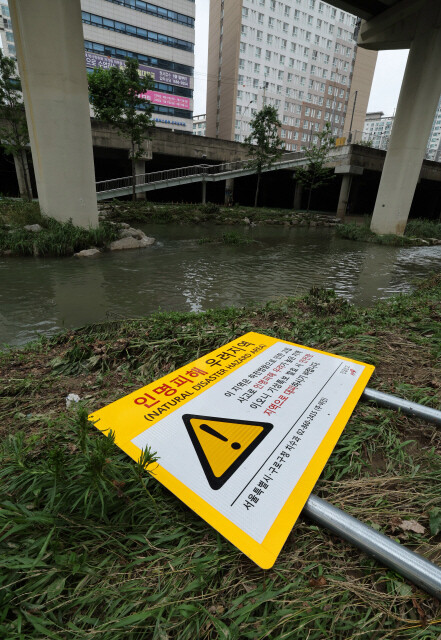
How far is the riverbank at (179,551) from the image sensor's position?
104cm

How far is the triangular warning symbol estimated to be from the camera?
1501 millimetres

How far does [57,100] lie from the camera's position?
845 centimetres

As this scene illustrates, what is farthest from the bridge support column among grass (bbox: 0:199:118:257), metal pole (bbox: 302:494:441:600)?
→ metal pole (bbox: 302:494:441:600)

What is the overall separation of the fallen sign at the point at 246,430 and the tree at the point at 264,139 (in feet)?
77.0

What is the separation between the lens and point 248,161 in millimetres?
23391

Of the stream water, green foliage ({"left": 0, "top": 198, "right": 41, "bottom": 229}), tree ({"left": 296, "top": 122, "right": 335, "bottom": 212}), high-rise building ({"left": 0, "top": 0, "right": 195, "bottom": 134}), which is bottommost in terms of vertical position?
the stream water

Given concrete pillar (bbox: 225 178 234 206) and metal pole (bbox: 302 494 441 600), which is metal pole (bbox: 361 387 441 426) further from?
concrete pillar (bbox: 225 178 234 206)

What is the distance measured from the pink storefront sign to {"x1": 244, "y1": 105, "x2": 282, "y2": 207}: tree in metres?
23.3

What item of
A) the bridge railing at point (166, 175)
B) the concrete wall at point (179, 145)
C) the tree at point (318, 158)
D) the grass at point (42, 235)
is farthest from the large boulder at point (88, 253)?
the tree at point (318, 158)

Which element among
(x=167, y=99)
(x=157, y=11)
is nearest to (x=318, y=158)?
(x=167, y=99)

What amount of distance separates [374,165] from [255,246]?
17430mm

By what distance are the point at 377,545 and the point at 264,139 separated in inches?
996

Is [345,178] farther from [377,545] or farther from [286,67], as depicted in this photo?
[286,67]

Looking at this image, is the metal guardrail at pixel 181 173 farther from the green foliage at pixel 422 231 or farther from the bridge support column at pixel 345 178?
the green foliage at pixel 422 231
